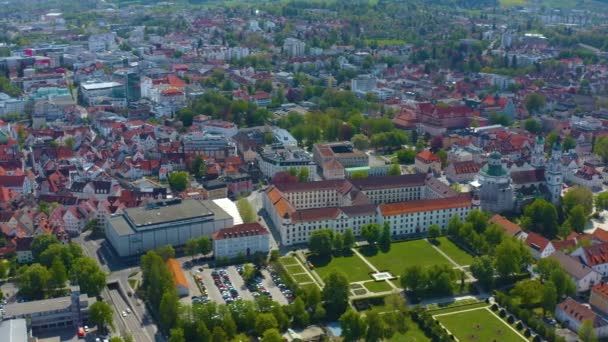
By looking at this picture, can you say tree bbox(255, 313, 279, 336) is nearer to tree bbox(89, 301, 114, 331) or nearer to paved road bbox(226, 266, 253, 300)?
paved road bbox(226, 266, 253, 300)

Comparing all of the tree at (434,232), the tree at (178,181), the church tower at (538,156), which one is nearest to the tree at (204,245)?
the tree at (178,181)

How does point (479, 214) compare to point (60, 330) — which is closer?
point (60, 330)

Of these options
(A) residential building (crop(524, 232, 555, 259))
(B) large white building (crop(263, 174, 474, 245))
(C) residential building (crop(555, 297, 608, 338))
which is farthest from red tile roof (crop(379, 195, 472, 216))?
(C) residential building (crop(555, 297, 608, 338))

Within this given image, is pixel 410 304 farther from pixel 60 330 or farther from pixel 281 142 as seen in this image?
pixel 281 142

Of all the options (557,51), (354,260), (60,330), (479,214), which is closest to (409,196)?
(479,214)

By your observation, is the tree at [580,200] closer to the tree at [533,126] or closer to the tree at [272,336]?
the tree at [533,126]

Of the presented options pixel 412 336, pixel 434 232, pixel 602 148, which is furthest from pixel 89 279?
pixel 602 148

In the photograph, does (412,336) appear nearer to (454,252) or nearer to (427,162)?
(454,252)
